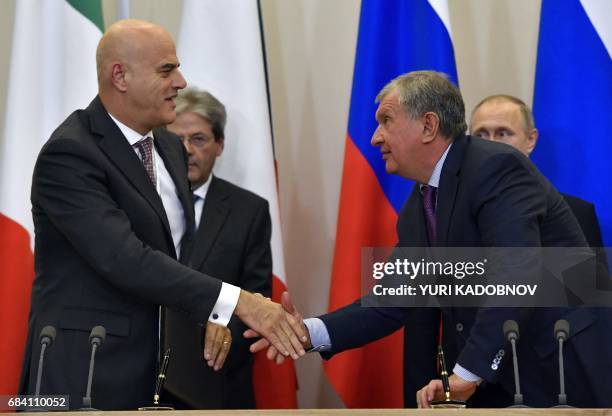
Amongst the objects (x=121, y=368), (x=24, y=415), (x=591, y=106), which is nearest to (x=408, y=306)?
(x=121, y=368)

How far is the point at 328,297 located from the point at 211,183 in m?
0.98

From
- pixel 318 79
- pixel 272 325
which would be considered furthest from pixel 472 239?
pixel 318 79

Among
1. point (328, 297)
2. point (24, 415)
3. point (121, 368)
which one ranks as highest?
point (328, 297)

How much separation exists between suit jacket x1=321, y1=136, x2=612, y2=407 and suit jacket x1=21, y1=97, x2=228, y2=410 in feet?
2.15

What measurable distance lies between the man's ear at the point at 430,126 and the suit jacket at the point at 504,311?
88mm

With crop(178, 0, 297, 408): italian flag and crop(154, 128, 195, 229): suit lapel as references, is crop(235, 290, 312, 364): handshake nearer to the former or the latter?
crop(154, 128, 195, 229): suit lapel

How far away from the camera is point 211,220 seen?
4.23m

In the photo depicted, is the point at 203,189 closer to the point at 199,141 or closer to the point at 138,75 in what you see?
the point at 199,141

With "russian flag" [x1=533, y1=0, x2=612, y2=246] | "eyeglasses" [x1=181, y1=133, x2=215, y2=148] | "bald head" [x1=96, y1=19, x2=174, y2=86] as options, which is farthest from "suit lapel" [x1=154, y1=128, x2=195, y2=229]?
"russian flag" [x1=533, y1=0, x2=612, y2=246]

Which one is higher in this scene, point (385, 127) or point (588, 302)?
point (385, 127)

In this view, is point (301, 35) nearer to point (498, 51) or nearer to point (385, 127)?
point (498, 51)

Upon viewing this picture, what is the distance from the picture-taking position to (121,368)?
3094 millimetres

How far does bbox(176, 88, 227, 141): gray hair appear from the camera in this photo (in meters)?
4.44

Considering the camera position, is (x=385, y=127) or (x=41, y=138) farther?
(x=41, y=138)
